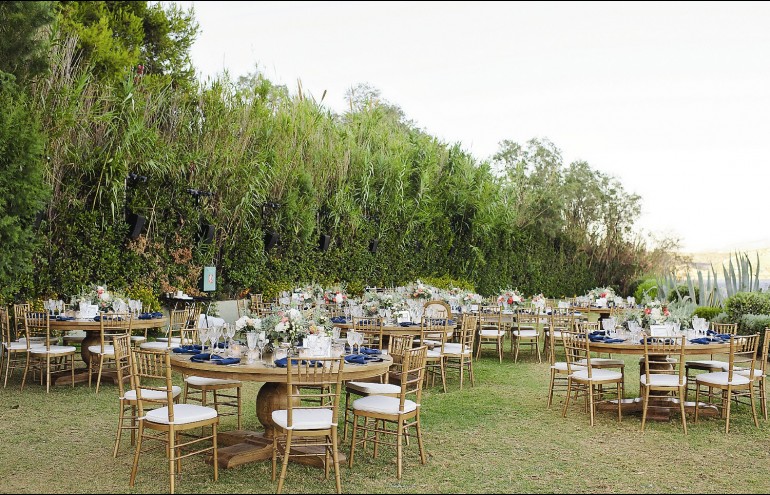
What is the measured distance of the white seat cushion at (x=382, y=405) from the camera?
534 centimetres

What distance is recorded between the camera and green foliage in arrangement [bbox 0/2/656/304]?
1126 centimetres

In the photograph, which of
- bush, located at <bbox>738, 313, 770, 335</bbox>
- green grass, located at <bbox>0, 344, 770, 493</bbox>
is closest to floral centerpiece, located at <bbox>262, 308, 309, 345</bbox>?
green grass, located at <bbox>0, 344, 770, 493</bbox>

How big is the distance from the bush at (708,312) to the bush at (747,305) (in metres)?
0.70

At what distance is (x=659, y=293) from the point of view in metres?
17.5

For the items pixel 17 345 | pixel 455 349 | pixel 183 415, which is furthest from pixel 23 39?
pixel 455 349

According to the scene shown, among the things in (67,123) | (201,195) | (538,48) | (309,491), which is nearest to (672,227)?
(538,48)

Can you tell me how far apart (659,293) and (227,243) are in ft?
34.8

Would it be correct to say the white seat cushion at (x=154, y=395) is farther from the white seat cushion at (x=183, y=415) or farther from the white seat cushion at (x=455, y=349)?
the white seat cushion at (x=455, y=349)

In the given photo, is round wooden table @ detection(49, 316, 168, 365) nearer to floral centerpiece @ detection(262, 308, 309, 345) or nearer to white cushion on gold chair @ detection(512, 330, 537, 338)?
floral centerpiece @ detection(262, 308, 309, 345)

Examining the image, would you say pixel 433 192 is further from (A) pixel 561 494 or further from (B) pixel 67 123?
(A) pixel 561 494

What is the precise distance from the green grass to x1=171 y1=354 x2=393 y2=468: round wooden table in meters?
0.10

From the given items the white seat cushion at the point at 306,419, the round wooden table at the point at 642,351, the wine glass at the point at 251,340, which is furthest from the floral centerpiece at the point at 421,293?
the white seat cushion at the point at 306,419

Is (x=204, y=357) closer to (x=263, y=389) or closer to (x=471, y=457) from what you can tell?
(x=263, y=389)

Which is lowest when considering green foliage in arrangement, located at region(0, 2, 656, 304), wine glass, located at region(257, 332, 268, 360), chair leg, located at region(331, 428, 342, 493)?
chair leg, located at region(331, 428, 342, 493)
